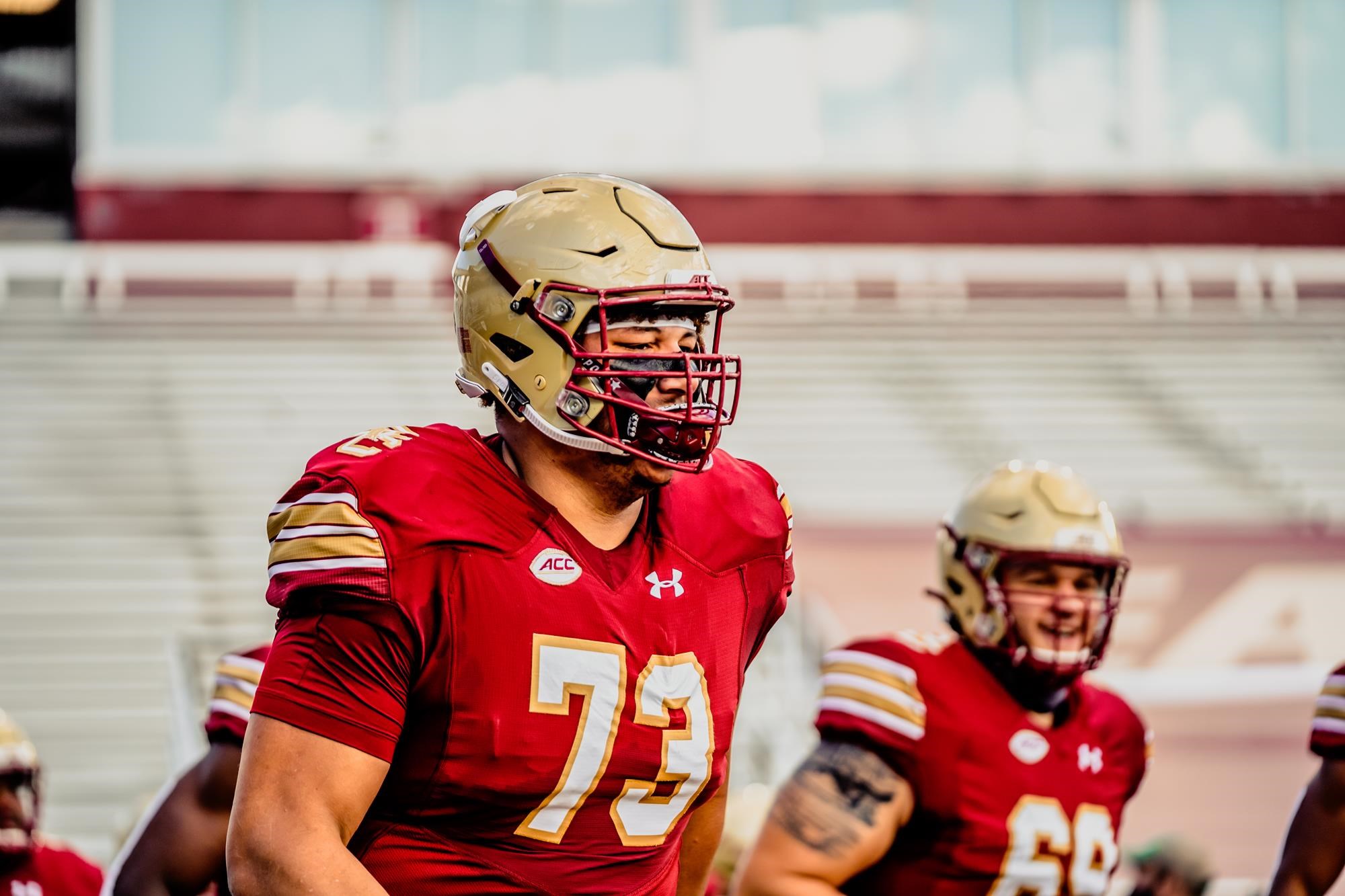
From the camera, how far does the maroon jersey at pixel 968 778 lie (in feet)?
10.6

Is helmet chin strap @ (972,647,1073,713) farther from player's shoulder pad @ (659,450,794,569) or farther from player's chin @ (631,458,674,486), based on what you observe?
player's chin @ (631,458,674,486)

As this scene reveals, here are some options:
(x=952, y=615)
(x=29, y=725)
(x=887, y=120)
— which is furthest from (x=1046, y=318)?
(x=952, y=615)

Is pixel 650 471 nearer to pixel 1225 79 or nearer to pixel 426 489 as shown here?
pixel 426 489

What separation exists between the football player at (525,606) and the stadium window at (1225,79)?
13.5m

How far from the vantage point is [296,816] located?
77.1 inches

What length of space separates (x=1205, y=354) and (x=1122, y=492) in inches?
101

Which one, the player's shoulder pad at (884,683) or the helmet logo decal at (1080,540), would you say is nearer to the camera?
the player's shoulder pad at (884,683)

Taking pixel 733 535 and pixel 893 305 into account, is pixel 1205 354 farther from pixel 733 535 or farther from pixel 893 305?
pixel 733 535

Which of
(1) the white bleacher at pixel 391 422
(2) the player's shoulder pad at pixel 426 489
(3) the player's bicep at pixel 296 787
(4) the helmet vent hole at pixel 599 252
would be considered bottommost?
(1) the white bleacher at pixel 391 422

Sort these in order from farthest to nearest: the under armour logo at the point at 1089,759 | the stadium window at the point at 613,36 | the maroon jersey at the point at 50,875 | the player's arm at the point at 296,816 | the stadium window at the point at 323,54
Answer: the stadium window at the point at 613,36, the stadium window at the point at 323,54, the maroon jersey at the point at 50,875, the under armour logo at the point at 1089,759, the player's arm at the point at 296,816

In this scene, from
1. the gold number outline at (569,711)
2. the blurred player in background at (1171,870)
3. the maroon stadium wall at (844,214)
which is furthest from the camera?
the maroon stadium wall at (844,214)

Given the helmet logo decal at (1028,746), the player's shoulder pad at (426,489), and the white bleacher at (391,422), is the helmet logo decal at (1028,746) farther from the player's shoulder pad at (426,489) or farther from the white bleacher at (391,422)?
the white bleacher at (391,422)

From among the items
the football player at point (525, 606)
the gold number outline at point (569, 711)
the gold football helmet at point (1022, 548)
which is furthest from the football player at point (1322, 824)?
the gold number outline at point (569, 711)

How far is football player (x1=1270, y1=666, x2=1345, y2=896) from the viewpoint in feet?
10.6
